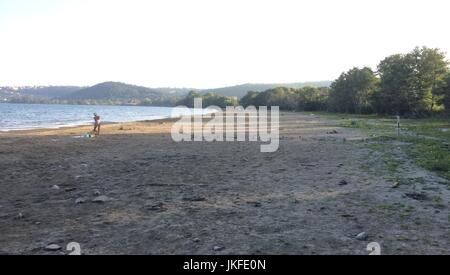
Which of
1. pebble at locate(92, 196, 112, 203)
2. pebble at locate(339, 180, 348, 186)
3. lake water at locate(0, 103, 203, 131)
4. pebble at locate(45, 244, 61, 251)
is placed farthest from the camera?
lake water at locate(0, 103, 203, 131)

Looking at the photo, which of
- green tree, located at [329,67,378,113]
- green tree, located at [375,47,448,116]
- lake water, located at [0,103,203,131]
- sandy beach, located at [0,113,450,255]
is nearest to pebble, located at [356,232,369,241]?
sandy beach, located at [0,113,450,255]

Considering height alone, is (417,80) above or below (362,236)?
above

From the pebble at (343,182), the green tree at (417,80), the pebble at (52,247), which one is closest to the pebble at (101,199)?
the pebble at (52,247)

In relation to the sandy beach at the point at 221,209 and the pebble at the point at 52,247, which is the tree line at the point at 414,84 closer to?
the sandy beach at the point at 221,209

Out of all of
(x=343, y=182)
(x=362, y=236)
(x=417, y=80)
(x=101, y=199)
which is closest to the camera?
(x=362, y=236)

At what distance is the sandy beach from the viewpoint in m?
6.14

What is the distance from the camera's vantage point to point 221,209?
27.2ft

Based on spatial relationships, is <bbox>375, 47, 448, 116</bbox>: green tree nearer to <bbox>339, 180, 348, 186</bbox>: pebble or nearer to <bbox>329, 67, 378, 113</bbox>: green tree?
<bbox>329, 67, 378, 113</bbox>: green tree

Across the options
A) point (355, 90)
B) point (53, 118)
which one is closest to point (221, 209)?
point (53, 118)

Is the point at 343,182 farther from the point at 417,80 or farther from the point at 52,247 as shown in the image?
the point at 417,80

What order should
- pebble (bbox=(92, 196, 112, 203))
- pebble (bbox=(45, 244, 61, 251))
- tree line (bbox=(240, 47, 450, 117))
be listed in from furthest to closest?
tree line (bbox=(240, 47, 450, 117)), pebble (bbox=(92, 196, 112, 203)), pebble (bbox=(45, 244, 61, 251))

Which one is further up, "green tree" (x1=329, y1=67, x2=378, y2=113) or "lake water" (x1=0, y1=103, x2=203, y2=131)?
"green tree" (x1=329, y1=67, x2=378, y2=113)

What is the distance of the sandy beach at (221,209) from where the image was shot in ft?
20.2

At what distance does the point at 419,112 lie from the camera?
5916 centimetres
